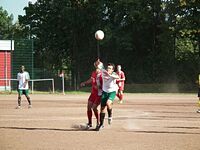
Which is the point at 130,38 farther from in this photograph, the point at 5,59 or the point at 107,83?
the point at 107,83

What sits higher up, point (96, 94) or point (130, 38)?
point (130, 38)

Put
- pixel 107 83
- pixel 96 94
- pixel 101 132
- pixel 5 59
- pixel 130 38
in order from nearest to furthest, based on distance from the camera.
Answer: pixel 101 132 < pixel 107 83 < pixel 96 94 < pixel 5 59 < pixel 130 38

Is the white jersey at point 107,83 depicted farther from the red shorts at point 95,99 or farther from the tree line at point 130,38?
the tree line at point 130,38

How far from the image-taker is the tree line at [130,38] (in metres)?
50.9

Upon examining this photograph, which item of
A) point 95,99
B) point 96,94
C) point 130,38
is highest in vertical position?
point 130,38

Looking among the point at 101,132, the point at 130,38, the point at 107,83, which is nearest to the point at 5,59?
the point at 130,38

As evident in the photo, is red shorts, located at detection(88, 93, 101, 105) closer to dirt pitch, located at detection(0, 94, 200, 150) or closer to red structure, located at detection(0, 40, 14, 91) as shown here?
dirt pitch, located at detection(0, 94, 200, 150)

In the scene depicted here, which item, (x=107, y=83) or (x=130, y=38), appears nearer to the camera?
(x=107, y=83)

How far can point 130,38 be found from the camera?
2156 inches

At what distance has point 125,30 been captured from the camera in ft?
184

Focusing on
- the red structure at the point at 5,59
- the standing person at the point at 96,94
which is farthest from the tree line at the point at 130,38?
the standing person at the point at 96,94

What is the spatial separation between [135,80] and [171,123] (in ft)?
115

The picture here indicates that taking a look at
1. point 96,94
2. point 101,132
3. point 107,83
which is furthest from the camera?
point 96,94

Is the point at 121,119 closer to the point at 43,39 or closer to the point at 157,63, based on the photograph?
the point at 157,63
